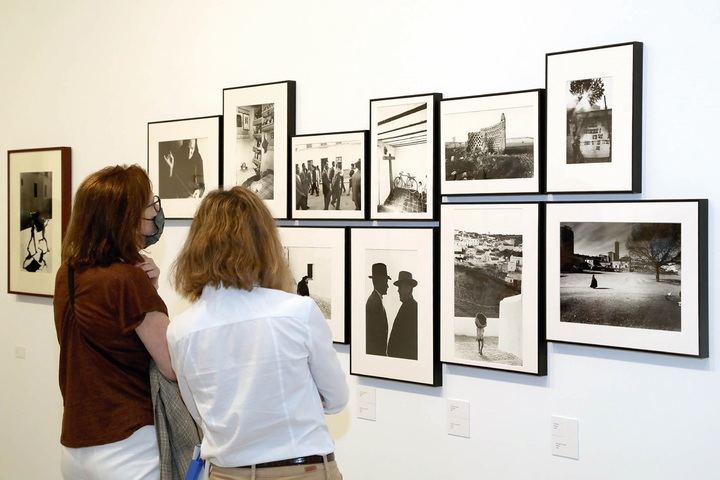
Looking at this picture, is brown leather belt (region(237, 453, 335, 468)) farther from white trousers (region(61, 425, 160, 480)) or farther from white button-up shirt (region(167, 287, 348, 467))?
white trousers (region(61, 425, 160, 480))

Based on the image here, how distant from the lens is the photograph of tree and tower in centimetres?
243

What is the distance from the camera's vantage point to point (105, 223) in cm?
251

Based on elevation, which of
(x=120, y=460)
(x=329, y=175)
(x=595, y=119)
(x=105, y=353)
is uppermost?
(x=595, y=119)

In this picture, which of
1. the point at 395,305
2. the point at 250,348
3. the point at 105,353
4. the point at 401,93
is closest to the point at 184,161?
the point at 401,93

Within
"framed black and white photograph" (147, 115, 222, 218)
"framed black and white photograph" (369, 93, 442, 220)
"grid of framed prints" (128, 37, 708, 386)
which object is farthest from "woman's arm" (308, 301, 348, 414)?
"framed black and white photograph" (147, 115, 222, 218)

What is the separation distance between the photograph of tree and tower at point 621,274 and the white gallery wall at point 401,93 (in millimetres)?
107

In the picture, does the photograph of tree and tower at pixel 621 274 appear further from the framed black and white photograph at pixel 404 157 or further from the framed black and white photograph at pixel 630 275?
the framed black and white photograph at pixel 404 157

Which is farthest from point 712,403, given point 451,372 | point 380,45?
point 380,45

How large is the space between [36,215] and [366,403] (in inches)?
88.3

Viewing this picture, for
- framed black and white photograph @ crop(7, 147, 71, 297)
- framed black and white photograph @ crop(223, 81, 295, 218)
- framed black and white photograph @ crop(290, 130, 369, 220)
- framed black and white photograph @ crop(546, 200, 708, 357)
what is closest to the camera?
framed black and white photograph @ crop(546, 200, 708, 357)

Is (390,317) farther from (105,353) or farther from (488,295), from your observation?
(105,353)

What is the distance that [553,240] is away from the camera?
8.73 feet

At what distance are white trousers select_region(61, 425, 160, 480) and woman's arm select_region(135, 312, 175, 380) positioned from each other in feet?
0.68

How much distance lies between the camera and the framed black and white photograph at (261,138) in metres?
3.40
